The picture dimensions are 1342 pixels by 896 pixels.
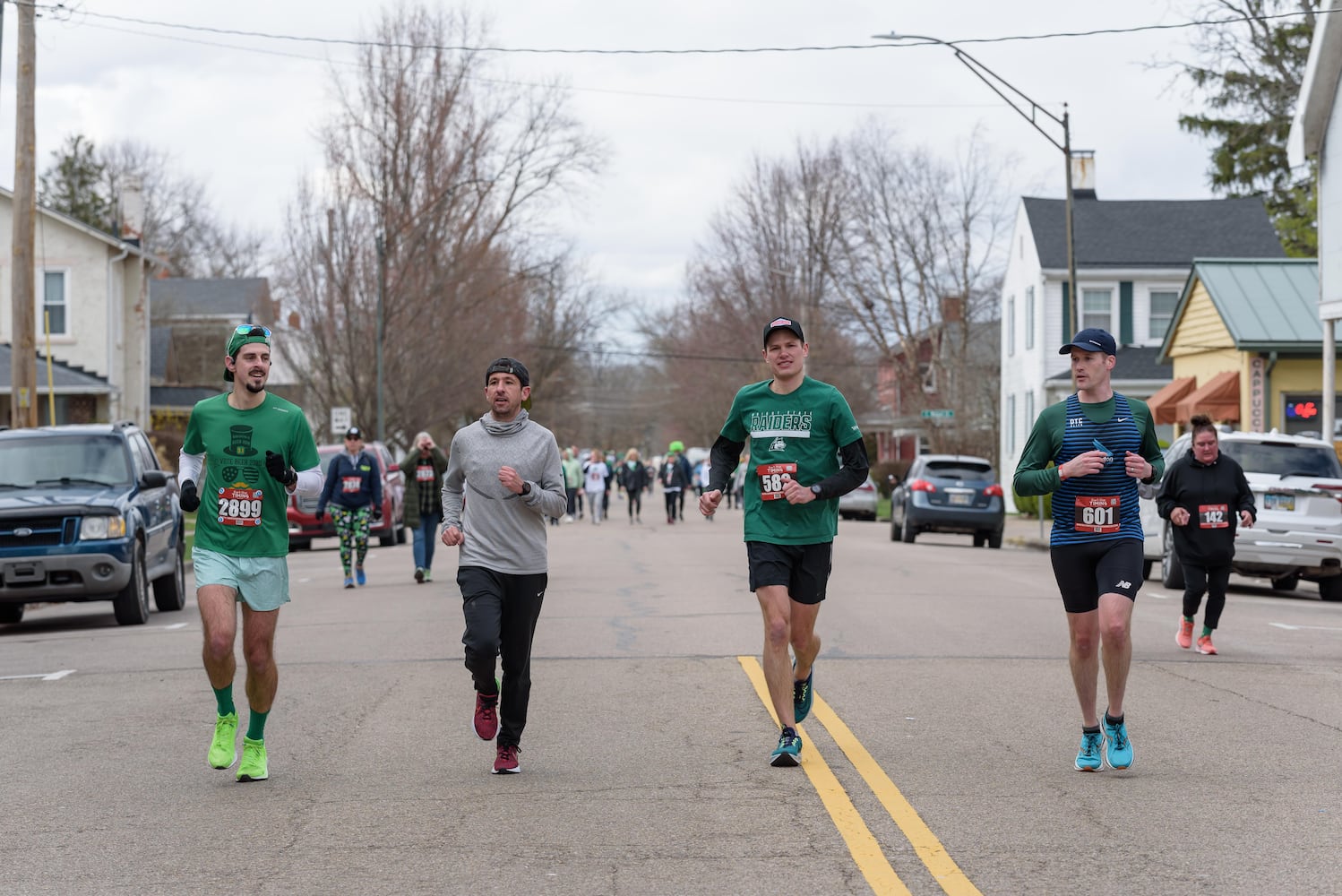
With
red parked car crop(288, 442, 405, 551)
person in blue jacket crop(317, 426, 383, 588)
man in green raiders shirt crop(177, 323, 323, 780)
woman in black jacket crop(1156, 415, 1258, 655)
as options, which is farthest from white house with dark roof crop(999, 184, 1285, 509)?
man in green raiders shirt crop(177, 323, 323, 780)

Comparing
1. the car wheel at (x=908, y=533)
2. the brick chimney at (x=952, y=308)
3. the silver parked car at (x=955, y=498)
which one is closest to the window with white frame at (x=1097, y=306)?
the brick chimney at (x=952, y=308)

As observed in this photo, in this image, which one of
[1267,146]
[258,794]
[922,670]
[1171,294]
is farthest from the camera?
[1267,146]

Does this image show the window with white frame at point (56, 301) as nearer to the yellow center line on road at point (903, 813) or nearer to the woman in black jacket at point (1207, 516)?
the woman in black jacket at point (1207, 516)

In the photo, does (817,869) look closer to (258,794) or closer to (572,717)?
(258,794)

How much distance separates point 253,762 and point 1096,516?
12.9ft

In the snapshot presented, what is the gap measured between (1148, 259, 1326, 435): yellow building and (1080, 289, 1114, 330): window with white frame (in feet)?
40.7

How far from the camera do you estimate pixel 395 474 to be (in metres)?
32.0

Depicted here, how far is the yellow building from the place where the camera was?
30.9m

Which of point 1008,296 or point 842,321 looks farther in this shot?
point 842,321

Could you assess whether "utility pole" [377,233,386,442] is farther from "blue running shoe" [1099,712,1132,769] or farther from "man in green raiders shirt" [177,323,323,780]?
"blue running shoe" [1099,712,1132,769]

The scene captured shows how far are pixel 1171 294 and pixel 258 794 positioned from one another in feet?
143

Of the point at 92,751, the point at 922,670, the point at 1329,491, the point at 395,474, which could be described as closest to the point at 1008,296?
the point at 395,474

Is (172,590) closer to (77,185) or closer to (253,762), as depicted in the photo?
(253,762)

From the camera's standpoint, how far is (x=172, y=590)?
17688 mm
